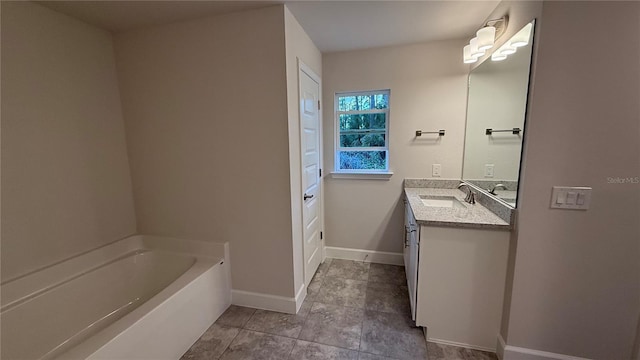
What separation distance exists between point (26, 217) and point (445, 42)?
142 inches

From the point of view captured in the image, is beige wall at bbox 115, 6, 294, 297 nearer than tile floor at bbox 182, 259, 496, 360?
No

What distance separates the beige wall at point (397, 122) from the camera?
95.4 inches

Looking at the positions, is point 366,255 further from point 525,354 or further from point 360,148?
point 525,354

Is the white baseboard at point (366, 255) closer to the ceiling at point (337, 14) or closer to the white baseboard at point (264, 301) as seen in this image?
the white baseboard at point (264, 301)

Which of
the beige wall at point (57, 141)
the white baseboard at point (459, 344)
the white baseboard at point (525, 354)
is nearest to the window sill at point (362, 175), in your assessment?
the white baseboard at point (459, 344)

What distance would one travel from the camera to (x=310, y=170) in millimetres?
2309

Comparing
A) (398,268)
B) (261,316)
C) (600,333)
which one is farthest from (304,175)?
(600,333)

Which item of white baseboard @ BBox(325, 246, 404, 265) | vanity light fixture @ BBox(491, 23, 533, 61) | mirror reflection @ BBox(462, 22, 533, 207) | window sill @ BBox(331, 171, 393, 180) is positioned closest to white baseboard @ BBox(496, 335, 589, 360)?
mirror reflection @ BBox(462, 22, 533, 207)

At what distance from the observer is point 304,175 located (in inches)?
83.4

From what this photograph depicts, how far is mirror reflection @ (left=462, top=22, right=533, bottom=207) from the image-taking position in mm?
1508

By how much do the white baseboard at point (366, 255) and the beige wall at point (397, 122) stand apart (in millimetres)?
59

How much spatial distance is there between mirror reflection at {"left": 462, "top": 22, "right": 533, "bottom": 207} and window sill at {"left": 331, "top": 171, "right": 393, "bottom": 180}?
0.77 meters

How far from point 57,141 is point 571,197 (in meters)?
3.29

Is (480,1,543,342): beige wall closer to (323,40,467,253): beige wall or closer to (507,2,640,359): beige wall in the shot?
(507,2,640,359): beige wall
